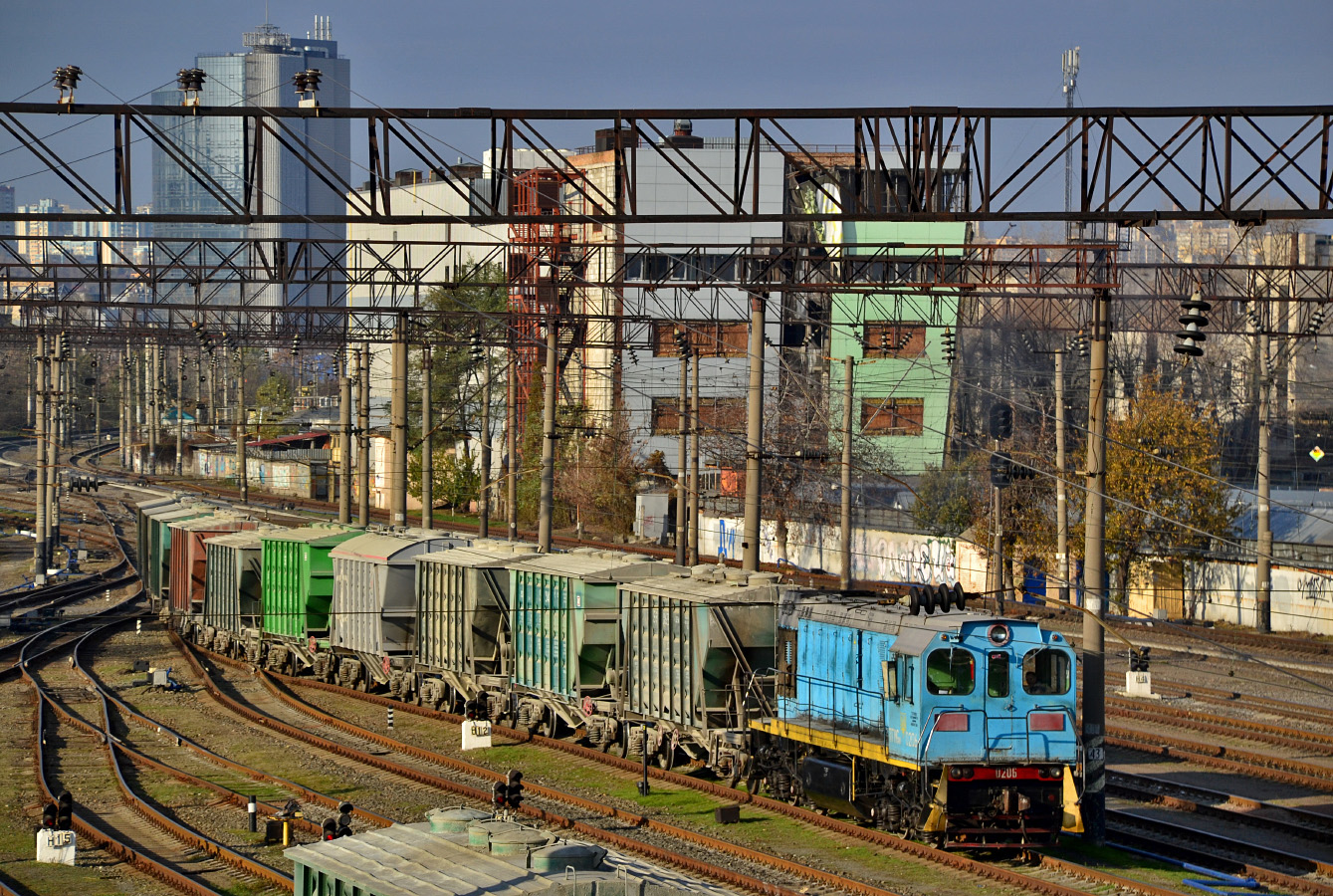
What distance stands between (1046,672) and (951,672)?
1.35 meters

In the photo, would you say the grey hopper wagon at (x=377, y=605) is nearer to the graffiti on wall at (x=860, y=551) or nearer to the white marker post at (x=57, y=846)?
the white marker post at (x=57, y=846)

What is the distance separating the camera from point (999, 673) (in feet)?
60.2

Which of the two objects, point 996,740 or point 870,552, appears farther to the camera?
point 870,552

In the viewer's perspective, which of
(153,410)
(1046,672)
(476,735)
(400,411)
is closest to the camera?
(1046,672)

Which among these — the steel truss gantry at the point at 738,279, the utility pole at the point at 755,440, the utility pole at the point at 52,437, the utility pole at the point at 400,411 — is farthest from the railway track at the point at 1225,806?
the utility pole at the point at 52,437

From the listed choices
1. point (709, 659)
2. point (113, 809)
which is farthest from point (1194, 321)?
point (113, 809)

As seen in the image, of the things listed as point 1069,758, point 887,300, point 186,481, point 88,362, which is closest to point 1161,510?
point 887,300

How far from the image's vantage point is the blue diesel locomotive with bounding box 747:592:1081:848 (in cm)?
1802

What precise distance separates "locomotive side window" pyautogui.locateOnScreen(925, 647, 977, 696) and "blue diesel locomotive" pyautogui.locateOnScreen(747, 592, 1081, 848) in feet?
0.04

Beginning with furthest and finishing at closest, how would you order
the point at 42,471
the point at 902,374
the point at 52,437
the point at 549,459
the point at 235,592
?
the point at 902,374 < the point at 52,437 < the point at 42,471 < the point at 235,592 < the point at 549,459

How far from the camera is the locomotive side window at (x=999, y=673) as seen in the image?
60.1ft

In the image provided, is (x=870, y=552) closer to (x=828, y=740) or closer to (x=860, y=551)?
(x=860, y=551)

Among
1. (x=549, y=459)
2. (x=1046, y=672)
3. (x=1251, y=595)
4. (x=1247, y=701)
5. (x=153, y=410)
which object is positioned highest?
(x=153, y=410)

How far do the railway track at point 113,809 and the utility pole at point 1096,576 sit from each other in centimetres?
1056
